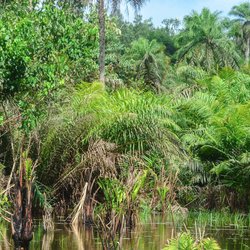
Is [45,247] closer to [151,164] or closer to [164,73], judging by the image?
[151,164]

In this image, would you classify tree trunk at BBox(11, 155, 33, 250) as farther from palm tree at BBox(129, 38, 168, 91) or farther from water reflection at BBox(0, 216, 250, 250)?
palm tree at BBox(129, 38, 168, 91)

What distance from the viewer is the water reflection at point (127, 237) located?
37.4 feet

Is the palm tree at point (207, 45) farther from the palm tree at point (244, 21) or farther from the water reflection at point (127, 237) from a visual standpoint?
the water reflection at point (127, 237)

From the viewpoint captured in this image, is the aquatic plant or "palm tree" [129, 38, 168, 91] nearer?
the aquatic plant

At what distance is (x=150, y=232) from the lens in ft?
43.5

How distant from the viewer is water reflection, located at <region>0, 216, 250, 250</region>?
11394 millimetres

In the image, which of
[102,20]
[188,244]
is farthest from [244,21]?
[188,244]

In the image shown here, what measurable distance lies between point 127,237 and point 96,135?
13.6 ft

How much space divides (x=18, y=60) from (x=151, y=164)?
6054 millimetres

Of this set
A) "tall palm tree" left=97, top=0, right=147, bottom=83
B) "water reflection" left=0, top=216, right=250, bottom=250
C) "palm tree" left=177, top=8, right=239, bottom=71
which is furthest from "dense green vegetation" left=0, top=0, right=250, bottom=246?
"palm tree" left=177, top=8, right=239, bottom=71

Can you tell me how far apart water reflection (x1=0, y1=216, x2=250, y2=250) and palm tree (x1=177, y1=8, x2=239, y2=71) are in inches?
1146

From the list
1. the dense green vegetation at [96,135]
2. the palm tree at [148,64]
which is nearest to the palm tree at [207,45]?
the palm tree at [148,64]

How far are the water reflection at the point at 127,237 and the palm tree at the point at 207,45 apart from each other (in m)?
29.1

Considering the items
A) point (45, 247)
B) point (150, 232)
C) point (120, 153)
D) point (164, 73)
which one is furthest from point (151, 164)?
point (164, 73)
